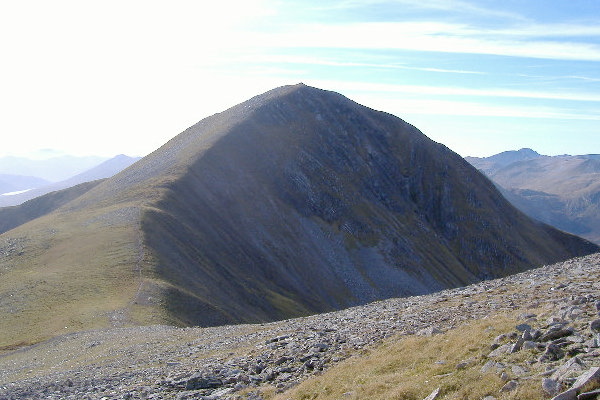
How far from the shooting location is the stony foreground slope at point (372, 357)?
1533 cm

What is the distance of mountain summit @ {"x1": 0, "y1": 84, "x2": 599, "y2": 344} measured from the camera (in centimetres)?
6316

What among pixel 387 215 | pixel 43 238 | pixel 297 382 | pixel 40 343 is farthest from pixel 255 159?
pixel 297 382

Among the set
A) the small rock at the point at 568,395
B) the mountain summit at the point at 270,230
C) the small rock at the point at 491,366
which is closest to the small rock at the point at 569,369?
the small rock at the point at 568,395

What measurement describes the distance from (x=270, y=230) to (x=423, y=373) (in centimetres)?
9725

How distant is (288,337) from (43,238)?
217ft

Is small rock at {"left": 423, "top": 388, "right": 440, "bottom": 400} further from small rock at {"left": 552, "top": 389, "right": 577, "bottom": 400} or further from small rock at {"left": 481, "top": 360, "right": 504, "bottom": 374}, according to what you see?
small rock at {"left": 552, "top": 389, "right": 577, "bottom": 400}

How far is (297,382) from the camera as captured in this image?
20891 millimetres

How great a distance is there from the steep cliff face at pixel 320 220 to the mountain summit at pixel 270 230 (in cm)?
38

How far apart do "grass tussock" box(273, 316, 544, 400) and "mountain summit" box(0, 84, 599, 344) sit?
120 ft

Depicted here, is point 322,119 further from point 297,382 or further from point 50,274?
point 297,382

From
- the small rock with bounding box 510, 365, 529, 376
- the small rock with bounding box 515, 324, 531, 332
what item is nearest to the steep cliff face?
the small rock with bounding box 515, 324, 531, 332

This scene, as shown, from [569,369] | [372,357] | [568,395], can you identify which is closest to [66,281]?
[372,357]

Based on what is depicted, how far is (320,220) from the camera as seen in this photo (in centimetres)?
12769

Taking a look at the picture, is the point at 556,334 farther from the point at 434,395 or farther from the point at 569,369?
the point at 434,395
